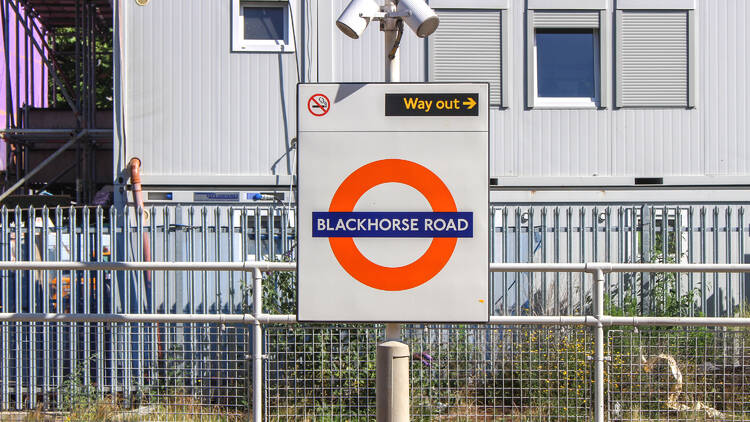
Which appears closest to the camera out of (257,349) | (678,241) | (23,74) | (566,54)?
(257,349)

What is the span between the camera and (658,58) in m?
10.3

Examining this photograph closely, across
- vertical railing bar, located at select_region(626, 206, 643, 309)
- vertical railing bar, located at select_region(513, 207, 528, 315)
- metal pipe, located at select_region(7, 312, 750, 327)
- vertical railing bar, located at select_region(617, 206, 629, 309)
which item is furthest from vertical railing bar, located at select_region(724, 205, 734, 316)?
metal pipe, located at select_region(7, 312, 750, 327)

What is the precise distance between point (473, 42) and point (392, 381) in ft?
23.5

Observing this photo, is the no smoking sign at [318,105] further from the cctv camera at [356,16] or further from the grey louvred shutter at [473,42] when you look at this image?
the grey louvred shutter at [473,42]

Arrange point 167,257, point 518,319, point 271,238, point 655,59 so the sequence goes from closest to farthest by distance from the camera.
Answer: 1. point 518,319
2. point 271,238
3. point 167,257
4. point 655,59

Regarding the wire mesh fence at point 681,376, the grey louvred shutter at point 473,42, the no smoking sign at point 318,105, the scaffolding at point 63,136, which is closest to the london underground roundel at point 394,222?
the no smoking sign at point 318,105

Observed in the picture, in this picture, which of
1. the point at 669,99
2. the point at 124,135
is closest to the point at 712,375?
the point at 669,99

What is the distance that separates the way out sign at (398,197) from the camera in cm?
369

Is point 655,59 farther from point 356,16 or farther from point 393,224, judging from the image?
point 393,224

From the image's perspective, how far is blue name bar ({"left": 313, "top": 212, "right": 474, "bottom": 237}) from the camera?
12.1ft

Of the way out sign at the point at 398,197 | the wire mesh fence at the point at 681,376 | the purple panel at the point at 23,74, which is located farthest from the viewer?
the purple panel at the point at 23,74

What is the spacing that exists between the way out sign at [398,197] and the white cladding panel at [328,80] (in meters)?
6.39

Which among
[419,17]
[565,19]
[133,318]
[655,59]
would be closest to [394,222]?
[419,17]

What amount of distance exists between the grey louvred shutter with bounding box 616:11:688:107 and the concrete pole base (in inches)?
296
